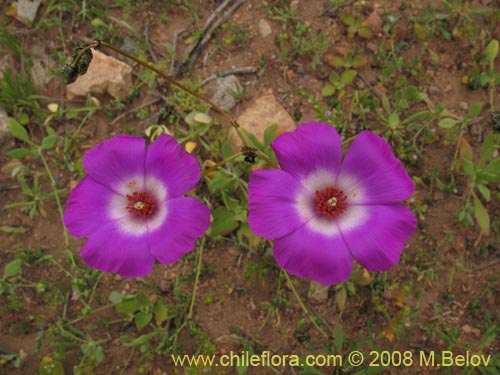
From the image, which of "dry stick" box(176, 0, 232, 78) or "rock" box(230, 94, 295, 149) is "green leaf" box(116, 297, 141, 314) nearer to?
"rock" box(230, 94, 295, 149)

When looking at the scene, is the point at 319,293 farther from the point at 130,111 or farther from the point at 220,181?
the point at 130,111

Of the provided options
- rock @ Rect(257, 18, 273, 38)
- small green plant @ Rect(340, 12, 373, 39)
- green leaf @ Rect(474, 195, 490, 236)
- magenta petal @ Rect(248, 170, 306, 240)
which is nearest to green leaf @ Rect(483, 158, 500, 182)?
green leaf @ Rect(474, 195, 490, 236)

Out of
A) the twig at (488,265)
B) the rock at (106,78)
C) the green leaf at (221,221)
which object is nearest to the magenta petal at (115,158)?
the green leaf at (221,221)

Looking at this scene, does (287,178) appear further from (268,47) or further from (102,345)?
(102,345)

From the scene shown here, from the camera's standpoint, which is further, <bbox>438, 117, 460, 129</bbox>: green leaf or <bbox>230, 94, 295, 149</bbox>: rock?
<bbox>230, 94, 295, 149</bbox>: rock

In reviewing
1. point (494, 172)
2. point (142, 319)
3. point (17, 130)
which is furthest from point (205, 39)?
point (494, 172)
